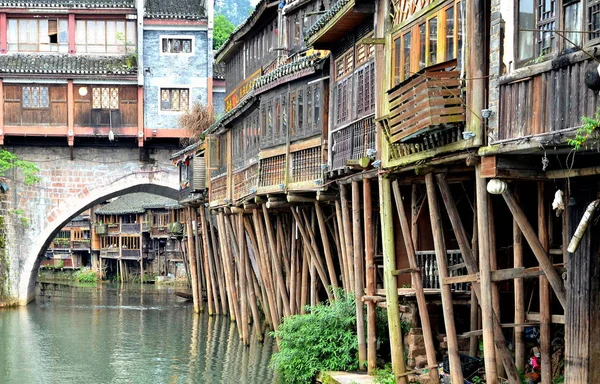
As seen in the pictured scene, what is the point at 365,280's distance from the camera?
19234 millimetres

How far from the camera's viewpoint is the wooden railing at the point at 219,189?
31.3 metres

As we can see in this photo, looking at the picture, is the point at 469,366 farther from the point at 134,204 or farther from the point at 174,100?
the point at 134,204

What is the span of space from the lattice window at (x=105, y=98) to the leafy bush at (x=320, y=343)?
75.1 ft

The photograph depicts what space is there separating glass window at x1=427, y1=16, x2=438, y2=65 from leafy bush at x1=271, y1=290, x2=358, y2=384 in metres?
5.75

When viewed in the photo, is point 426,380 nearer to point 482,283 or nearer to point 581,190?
point 482,283

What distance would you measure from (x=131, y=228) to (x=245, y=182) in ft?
150

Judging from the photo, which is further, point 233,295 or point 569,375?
point 233,295

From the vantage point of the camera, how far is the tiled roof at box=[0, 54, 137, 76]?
40072 millimetres

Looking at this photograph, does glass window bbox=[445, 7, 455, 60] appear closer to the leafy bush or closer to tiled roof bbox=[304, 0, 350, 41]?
tiled roof bbox=[304, 0, 350, 41]

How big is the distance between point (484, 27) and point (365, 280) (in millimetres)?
7088

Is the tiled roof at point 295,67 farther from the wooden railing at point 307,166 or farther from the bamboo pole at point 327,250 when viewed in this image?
the bamboo pole at point 327,250

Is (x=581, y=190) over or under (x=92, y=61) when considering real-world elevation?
under

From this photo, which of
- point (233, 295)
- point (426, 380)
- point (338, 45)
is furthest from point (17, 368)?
point (426, 380)

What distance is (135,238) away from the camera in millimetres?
71688
